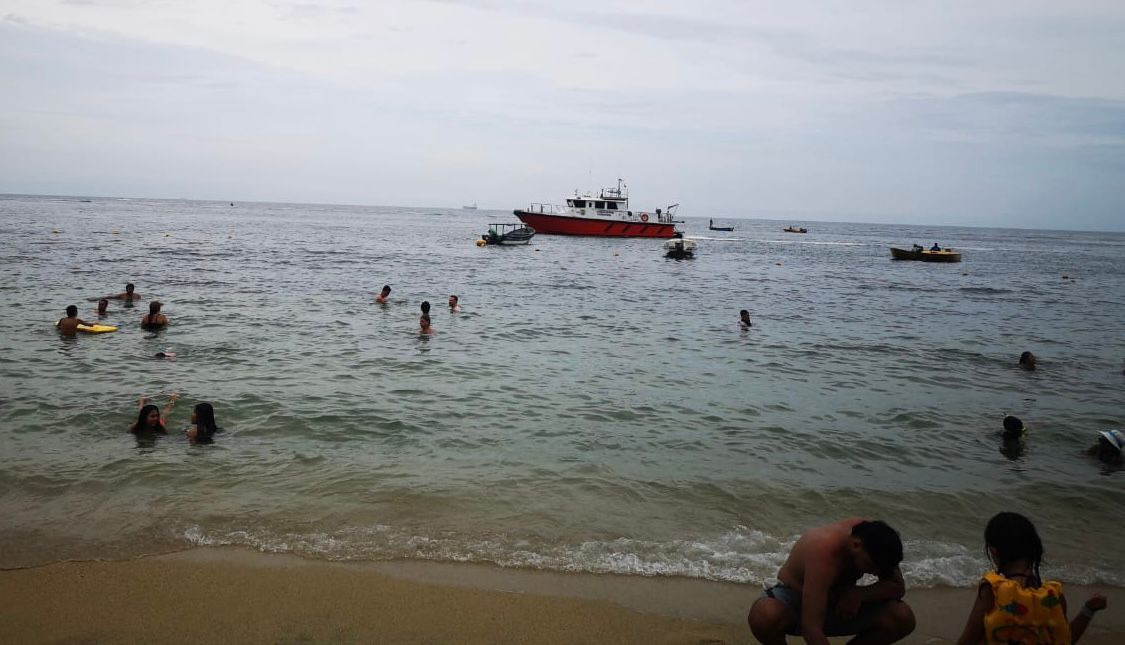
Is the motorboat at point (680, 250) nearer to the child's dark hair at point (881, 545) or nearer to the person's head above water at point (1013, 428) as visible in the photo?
the person's head above water at point (1013, 428)

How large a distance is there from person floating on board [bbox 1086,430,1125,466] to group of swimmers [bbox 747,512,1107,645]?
263 inches

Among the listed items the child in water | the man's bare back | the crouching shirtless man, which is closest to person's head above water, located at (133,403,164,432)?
the crouching shirtless man

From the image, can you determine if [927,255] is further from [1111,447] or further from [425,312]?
[1111,447]

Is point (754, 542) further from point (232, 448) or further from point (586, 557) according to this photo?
point (232, 448)

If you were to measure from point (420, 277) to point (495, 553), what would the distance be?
27483 millimetres

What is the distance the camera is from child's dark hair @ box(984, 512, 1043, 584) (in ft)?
11.7

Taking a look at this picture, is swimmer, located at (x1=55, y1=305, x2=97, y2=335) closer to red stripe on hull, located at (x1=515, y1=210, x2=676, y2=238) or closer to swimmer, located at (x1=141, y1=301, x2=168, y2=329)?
swimmer, located at (x1=141, y1=301, x2=168, y2=329)

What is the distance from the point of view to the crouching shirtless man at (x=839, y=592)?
12.1 ft

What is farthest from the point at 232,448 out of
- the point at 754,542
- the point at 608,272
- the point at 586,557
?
the point at 608,272

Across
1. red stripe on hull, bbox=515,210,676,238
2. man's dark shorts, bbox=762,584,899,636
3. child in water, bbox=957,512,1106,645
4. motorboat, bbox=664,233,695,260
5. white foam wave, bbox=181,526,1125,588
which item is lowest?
white foam wave, bbox=181,526,1125,588

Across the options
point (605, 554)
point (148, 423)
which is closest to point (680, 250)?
point (148, 423)

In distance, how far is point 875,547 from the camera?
362cm

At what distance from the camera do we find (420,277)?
32688 millimetres

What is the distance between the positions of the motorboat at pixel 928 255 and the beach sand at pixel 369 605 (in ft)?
172
